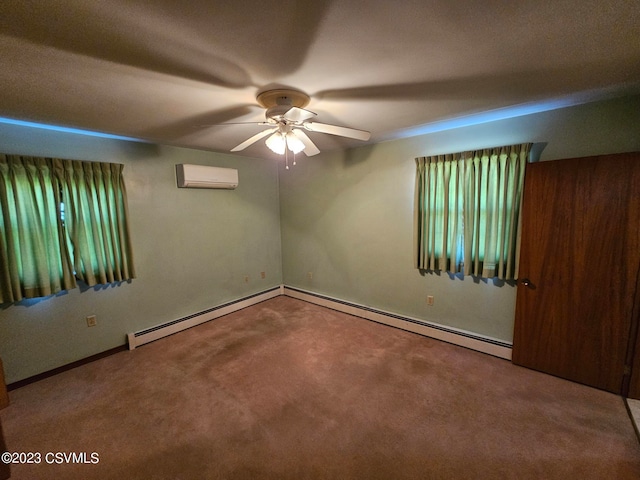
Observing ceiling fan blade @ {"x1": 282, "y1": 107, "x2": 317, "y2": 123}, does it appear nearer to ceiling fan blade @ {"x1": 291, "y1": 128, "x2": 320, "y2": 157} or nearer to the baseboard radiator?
ceiling fan blade @ {"x1": 291, "y1": 128, "x2": 320, "y2": 157}

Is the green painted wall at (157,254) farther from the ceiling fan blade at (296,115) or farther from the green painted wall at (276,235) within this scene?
the ceiling fan blade at (296,115)

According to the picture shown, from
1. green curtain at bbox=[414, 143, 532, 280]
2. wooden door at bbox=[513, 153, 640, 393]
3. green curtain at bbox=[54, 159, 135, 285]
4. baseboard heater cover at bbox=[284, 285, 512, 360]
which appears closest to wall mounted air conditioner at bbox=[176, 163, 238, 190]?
green curtain at bbox=[54, 159, 135, 285]

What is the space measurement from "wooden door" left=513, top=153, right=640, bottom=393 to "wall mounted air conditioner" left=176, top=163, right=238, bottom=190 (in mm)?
3470

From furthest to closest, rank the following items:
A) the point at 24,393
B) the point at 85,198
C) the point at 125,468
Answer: the point at 85,198, the point at 24,393, the point at 125,468

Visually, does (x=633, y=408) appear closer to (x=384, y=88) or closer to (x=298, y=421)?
(x=298, y=421)

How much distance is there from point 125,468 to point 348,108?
9.58 ft

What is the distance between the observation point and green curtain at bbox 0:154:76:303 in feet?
7.27

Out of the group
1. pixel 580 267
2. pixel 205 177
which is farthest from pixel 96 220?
pixel 580 267

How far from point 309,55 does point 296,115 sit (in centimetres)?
48

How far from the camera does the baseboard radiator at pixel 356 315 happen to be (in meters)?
2.75

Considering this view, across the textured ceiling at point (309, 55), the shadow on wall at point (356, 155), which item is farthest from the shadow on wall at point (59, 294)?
the shadow on wall at point (356, 155)

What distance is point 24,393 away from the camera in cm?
229

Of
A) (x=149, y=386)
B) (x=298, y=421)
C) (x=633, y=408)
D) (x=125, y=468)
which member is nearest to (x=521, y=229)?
(x=633, y=408)

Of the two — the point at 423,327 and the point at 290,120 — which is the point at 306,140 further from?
the point at 423,327
